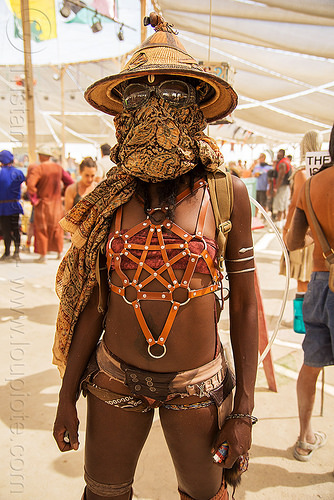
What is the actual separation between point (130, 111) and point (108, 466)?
4.21 ft

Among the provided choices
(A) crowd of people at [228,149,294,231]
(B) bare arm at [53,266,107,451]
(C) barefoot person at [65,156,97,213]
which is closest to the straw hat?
(B) bare arm at [53,266,107,451]

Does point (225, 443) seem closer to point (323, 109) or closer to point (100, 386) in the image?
point (100, 386)

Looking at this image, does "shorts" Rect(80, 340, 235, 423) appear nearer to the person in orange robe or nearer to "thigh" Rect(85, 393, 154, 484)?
"thigh" Rect(85, 393, 154, 484)

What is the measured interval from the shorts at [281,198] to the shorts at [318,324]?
8665 millimetres

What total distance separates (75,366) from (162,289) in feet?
1.69

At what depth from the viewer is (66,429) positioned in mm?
1518

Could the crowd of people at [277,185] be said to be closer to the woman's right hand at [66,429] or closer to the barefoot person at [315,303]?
the barefoot person at [315,303]

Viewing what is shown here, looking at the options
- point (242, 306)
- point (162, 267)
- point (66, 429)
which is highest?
point (162, 267)

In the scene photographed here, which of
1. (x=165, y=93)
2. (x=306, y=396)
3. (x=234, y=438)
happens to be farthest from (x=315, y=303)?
(x=165, y=93)

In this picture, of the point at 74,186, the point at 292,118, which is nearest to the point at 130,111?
the point at 74,186

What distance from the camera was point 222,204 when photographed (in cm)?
142

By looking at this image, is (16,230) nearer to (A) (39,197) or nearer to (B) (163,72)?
(A) (39,197)

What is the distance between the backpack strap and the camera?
1.40 m

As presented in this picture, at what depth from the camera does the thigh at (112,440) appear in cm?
143
